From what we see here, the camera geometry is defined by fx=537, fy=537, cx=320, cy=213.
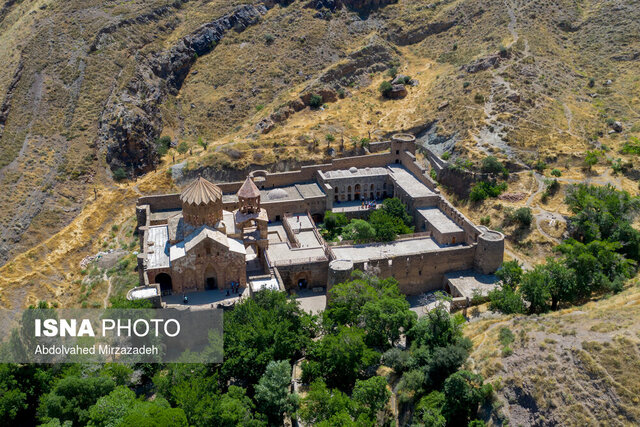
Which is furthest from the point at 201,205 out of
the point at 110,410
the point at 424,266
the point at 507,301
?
the point at 507,301

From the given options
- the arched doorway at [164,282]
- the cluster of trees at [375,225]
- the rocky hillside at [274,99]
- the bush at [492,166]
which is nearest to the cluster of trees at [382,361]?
the cluster of trees at [375,225]

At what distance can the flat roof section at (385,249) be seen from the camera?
48531mm

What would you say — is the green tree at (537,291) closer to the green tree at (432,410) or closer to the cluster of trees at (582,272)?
the cluster of trees at (582,272)

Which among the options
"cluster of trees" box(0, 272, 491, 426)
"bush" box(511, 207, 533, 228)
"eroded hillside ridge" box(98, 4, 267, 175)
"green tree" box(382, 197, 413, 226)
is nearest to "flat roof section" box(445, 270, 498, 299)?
"cluster of trees" box(0, 272, 491, 426)

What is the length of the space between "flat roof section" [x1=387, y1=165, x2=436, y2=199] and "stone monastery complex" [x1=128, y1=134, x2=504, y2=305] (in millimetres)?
113

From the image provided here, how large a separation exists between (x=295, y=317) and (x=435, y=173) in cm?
3228

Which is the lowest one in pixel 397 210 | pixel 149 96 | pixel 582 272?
pixel 582 272

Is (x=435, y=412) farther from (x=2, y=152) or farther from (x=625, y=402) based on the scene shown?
(x=2, y=152)

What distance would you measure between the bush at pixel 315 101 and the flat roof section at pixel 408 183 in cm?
1923

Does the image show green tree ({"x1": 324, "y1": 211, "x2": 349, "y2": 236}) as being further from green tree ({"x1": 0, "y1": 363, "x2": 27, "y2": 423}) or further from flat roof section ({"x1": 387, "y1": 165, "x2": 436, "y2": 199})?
green tree ({"x1": 0, "y1": 363, "x2": 27, "y2": 423})

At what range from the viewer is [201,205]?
43.4 meters

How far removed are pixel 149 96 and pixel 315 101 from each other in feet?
82.7

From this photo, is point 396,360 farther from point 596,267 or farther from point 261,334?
point 596,267

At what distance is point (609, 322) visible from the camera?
30.6 meters
